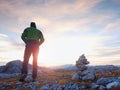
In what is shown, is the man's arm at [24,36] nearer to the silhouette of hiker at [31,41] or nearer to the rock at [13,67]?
the silhouette of hiker at [31,41]

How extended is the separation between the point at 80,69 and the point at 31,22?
17.7ft

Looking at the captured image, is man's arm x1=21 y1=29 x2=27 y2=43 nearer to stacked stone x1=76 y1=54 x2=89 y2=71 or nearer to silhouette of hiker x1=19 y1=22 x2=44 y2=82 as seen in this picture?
silhouette of hiker x1=19 y1=22 x2=44 y2=82

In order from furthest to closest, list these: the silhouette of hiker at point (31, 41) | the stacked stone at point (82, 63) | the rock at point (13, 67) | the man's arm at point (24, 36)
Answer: the rock at point (13, 67) < the stacked stone at point (82, 63) < the man's arm at point (24, 36) < the silhouette of hiker at point (31, 41)

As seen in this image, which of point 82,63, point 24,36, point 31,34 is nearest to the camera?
point 31,34

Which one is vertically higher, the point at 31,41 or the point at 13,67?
the point at 13,67

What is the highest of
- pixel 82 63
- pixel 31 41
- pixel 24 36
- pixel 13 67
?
pixel 13 67

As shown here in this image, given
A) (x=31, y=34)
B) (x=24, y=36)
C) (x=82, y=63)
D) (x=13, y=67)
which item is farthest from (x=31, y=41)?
(x=13, y=67)

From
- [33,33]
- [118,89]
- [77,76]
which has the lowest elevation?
[118,89]

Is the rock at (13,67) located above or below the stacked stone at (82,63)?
above

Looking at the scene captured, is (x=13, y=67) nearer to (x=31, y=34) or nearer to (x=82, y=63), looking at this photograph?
(x=31, y=34)

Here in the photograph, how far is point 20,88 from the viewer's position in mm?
13992

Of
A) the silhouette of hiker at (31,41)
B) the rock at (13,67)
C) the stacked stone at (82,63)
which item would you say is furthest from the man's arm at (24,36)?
the rock at (13,67)

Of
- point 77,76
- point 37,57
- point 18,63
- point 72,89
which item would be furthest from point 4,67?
point 72,89

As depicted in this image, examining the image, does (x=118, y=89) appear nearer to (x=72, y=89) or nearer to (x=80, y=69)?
(x=72, y=89)
